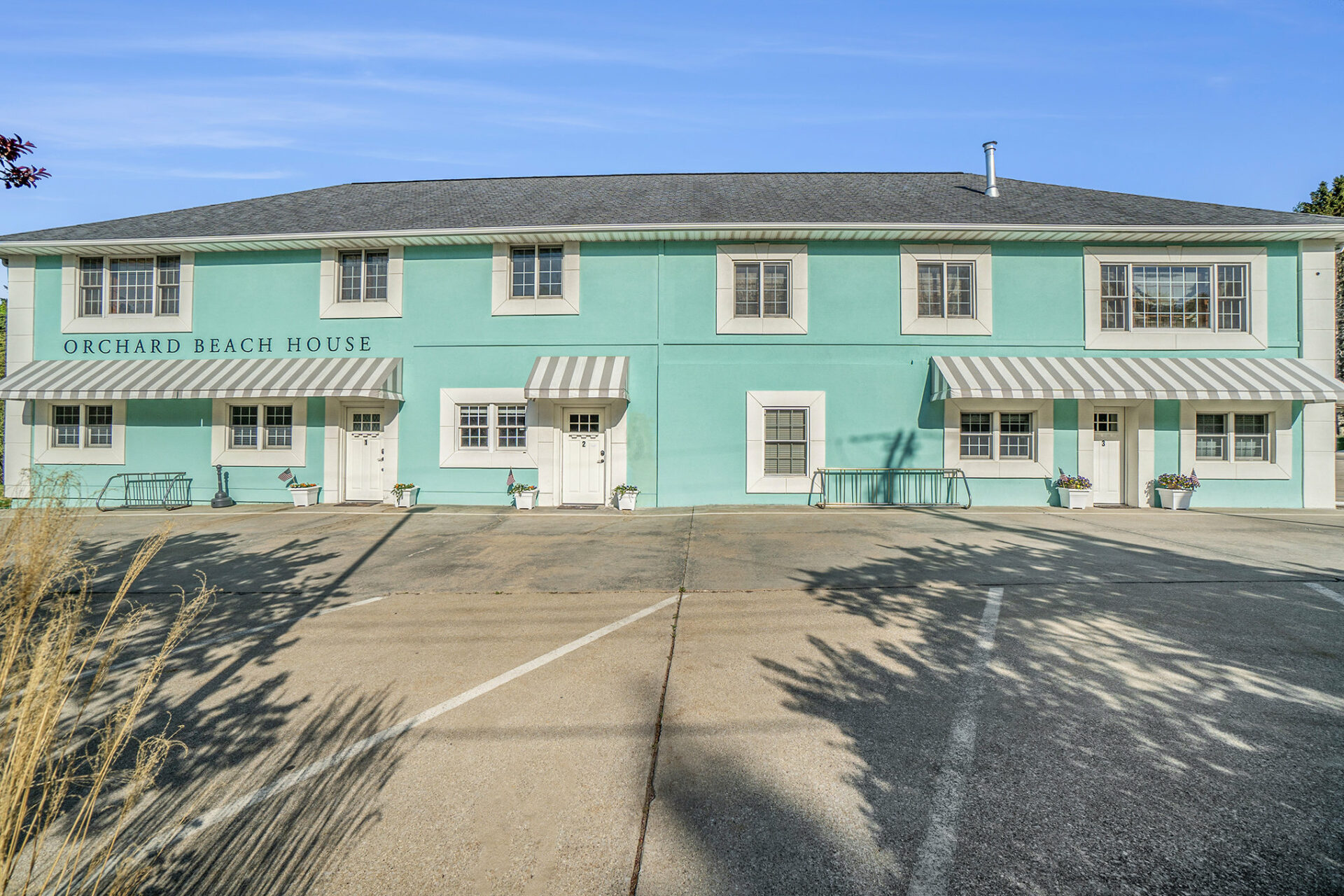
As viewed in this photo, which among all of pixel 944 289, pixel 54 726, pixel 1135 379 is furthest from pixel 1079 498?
pixel 54 726

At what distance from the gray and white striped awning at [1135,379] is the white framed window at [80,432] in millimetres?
19829

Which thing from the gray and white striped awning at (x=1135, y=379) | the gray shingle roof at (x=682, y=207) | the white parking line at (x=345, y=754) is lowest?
the white parking line at (x=345, y=754)

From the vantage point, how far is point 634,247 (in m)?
13.8

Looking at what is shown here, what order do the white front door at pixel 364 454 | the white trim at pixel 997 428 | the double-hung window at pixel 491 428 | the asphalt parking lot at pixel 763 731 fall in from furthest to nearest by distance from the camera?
1. the white front door at pixel 364 454
2. the double-hung window at pixel 491 428
3. the white trim at pixel 997 428
4. the asphalt parking lot at pixel 763 731

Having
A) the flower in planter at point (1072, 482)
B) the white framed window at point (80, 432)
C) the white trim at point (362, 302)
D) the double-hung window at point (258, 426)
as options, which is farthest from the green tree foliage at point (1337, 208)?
the white framed window at point (80, 432)

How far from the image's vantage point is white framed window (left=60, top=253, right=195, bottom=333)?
1426 cm

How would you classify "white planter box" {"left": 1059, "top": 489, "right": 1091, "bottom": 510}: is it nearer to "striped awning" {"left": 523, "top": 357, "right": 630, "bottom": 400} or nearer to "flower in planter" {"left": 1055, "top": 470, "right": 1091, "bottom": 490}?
"flower in planter" {"left": 1055, "top": 470, "right": 1091, "bottom": 490}

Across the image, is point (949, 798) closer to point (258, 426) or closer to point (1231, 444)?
point (1231, 444)

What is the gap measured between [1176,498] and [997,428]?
13.1 ft

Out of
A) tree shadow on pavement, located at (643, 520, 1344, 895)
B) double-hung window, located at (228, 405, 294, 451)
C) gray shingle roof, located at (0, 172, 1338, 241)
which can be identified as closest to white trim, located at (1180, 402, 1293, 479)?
gray shingle roof, located at (0, 172, 1338, 241)

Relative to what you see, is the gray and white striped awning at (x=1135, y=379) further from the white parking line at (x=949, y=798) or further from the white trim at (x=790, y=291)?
the white parking line at (x=949, y=798)

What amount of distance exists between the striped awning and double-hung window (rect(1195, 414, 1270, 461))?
13.5 m

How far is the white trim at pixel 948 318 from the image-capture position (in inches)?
535

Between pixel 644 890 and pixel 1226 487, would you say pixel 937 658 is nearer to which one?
pixel 644 890
